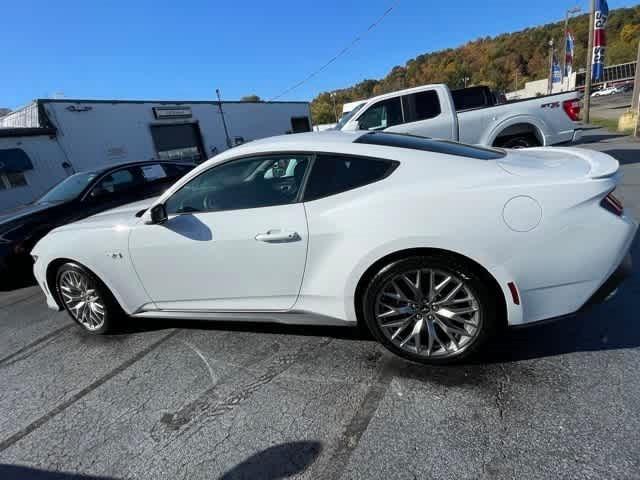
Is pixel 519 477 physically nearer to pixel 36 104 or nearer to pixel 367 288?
pixel 367 288

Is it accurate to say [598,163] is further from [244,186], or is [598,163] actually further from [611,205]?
[244,186]

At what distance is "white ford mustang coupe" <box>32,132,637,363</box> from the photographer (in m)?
1.88

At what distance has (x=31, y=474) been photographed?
190 centimetres

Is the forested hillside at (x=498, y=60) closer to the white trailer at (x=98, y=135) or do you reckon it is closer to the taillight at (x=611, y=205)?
the white trailer at (x=98, y=135)

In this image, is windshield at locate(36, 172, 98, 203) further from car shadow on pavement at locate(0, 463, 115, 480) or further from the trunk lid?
the trunk lid

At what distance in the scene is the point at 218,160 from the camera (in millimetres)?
2525

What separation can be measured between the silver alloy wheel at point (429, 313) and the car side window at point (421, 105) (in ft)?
18.2

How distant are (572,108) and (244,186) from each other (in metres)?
6.63

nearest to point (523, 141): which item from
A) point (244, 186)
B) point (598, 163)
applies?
point (598, 163)

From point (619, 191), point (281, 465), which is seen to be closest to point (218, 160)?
point (281, 465)

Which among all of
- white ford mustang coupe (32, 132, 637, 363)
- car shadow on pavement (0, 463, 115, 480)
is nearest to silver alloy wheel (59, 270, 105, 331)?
white ford mustang coupe (32, 132, 637, 363)

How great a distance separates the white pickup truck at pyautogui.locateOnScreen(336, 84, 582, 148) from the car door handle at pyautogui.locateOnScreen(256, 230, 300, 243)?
4.87m

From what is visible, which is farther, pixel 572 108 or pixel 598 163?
pixel 572 108

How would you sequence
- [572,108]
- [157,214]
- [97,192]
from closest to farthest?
[157,214] → [97,192] → [572,108]
